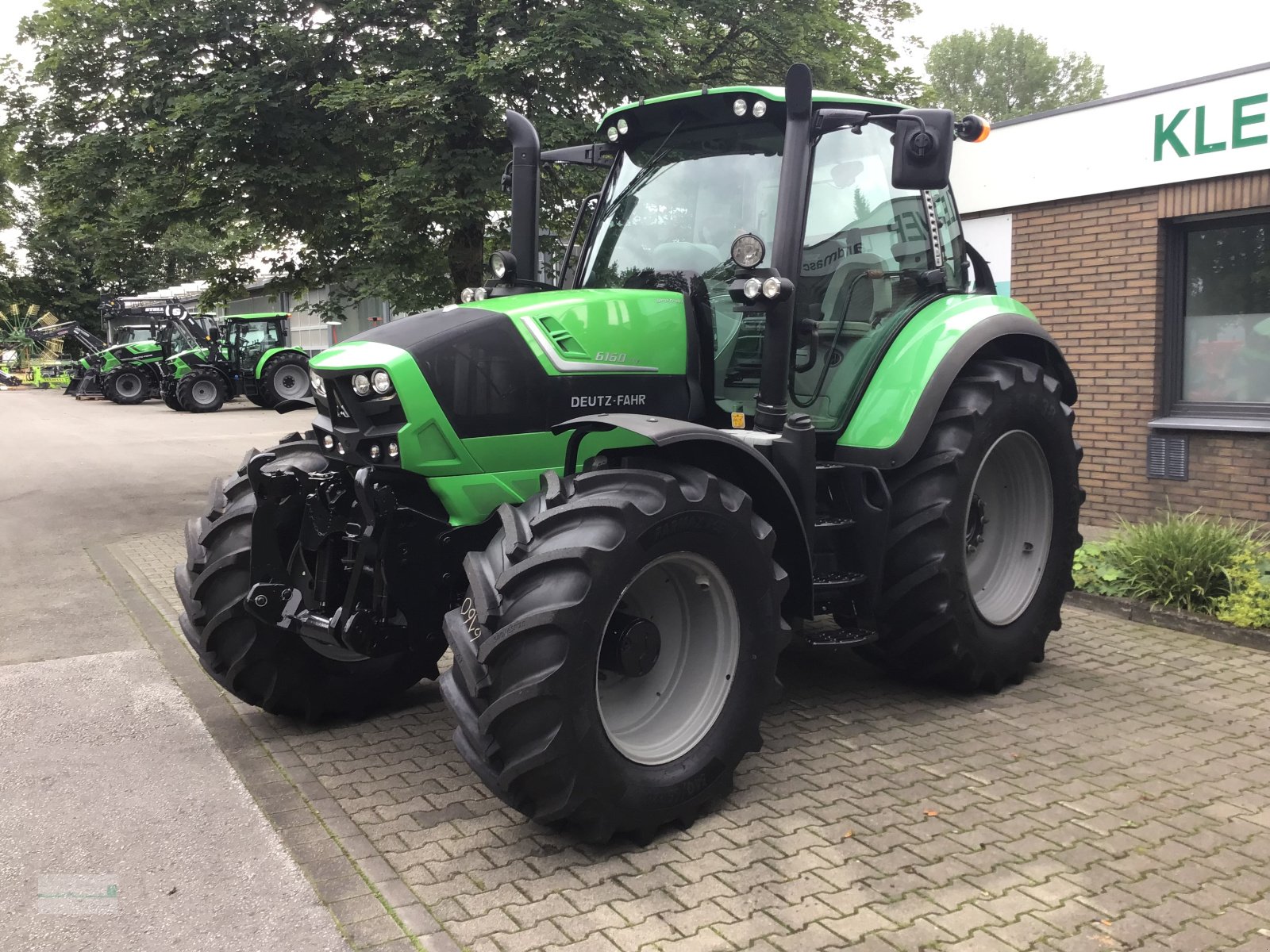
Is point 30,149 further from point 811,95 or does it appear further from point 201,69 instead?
point 811,95

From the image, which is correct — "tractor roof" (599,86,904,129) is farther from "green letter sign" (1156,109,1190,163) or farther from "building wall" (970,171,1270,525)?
"building wall" (970,171,1270,525)

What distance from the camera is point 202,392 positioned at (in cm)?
2777

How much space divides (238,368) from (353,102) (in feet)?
Result: 70.8

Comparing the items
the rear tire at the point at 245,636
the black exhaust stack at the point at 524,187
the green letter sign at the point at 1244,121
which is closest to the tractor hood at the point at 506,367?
the rear tire at the point at 245,636

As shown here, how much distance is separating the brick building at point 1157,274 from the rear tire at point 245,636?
6.43 meters

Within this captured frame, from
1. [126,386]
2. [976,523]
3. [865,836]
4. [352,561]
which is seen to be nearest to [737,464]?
[865,836]

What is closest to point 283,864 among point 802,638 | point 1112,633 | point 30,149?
point 802,638

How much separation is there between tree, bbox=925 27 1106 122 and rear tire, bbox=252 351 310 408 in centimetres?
4557

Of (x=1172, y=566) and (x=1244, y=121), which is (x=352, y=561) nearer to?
(x=1172, y=566)

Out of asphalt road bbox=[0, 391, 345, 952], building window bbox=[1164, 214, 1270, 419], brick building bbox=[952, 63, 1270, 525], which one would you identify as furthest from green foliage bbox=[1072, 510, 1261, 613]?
asphalt road bbox=[0, 391, 345, 952]

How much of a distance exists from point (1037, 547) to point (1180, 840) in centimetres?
203

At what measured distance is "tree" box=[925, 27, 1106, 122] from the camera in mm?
61719

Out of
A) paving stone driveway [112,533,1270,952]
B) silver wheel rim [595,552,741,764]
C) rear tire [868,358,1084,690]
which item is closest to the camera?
paving stone driveway [112,533,1270,952]

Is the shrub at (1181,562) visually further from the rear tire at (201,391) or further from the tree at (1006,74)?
the tree at (1006,74)
